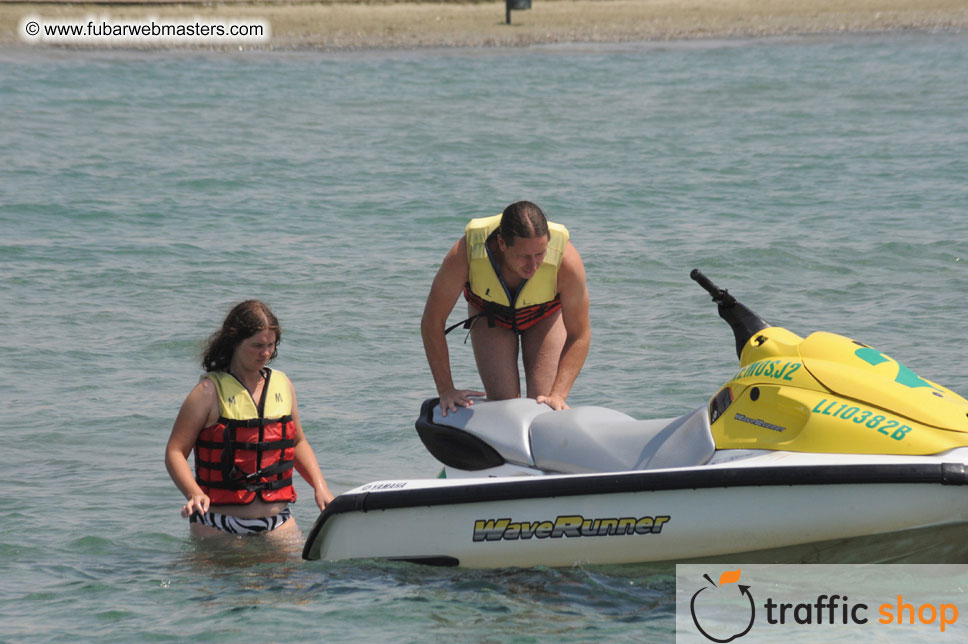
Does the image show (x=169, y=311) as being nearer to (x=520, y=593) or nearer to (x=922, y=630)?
(x=520, y=593)

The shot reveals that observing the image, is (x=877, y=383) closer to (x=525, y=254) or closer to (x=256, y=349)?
(x=525, y=254)

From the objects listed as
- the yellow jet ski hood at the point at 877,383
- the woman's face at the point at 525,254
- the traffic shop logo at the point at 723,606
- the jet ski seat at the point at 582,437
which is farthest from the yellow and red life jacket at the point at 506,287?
the traffic shop logo at the point at 723,606

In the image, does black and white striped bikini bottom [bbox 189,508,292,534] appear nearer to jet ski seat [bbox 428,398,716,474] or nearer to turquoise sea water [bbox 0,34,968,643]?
turquoise sea water [bbox 0,34,968,643]

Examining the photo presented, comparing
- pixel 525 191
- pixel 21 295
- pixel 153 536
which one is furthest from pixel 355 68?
pixel 153 536

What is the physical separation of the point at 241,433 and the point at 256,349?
1.06ft

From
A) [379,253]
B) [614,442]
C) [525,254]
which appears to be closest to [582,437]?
[614,442]

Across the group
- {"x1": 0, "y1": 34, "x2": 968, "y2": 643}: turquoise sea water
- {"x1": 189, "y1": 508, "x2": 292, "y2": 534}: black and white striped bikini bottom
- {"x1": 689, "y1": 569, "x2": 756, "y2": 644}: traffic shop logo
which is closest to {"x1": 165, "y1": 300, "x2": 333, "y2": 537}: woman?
{"x1": 189, "y1": 508, "x2": 292, "y2": 534}: black and white striped bikini bottom

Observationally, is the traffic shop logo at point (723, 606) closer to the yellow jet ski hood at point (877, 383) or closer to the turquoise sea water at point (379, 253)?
the turquoise sea water at point (379, 253)

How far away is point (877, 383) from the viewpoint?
426cm

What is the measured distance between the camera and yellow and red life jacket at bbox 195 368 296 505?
4.76 m

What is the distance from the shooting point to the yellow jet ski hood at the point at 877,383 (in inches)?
164

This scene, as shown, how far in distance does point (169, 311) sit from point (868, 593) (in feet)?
20.3

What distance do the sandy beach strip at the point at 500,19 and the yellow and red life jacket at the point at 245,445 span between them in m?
20.8

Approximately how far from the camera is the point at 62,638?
4.39m
